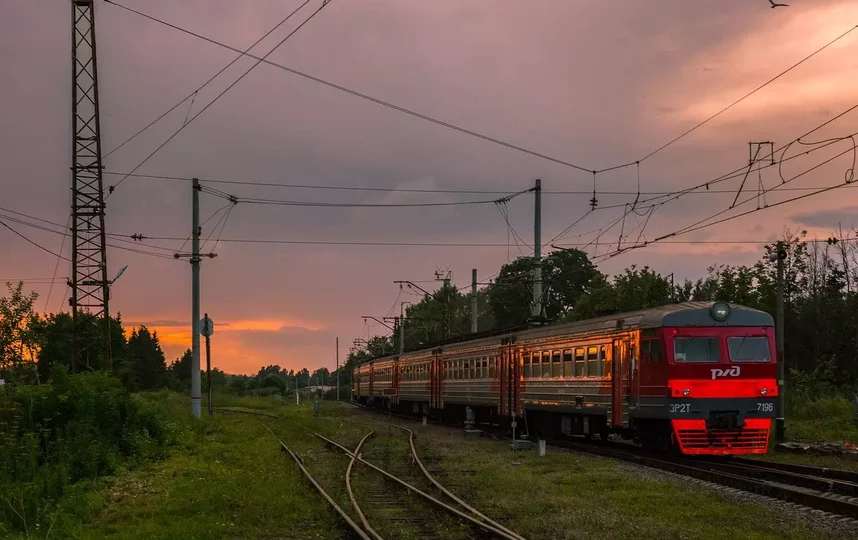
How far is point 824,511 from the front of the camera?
12484mm

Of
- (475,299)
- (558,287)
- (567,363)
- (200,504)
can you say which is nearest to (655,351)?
(567,363)

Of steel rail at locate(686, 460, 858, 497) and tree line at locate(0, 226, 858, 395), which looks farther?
tree line at locate(0, 226, 858, 395)

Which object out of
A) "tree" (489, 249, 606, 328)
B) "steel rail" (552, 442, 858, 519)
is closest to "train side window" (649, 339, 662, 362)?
"steel rail" (552, 442, 858, 519)

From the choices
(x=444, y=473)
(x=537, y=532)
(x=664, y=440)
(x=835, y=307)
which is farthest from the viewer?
(x=835, y=307)

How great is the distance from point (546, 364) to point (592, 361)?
11.1ft

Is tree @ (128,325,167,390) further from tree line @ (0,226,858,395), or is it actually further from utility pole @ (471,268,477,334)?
utility pole @ (471,268,477,334)

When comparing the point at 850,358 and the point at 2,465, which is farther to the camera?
the point at 850,358

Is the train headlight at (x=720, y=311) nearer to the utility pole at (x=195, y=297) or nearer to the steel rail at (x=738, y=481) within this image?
the steel rail at (x=738, y=481)

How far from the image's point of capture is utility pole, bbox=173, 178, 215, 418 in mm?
30531

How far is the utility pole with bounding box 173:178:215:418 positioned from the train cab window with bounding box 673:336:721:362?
678 inches

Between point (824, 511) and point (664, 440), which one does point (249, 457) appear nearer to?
point (664, 440)

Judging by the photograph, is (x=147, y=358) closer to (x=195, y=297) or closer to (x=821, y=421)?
(x=195, y=297)

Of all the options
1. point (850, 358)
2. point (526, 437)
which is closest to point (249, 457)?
point (526, 437)

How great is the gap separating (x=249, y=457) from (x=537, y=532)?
11.6 m
